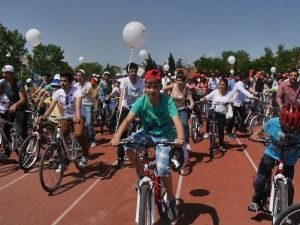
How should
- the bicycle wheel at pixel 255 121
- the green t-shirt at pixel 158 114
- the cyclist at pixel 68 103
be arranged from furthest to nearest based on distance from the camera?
the bicycle wheel at pixel 255 121, the cyclist at pixel 68 103, the green t-shirt at pixel 158 114

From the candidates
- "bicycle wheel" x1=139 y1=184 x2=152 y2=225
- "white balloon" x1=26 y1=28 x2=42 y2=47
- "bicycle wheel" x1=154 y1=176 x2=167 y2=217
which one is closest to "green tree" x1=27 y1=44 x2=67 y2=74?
"white balloon" x1=26 y1=28 x2=42 y2=47

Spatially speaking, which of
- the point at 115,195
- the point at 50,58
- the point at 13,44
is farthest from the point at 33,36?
the point at 50,58

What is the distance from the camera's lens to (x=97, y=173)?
7773 mm

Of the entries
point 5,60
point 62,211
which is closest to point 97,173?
point 62,211

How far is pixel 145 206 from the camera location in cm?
410

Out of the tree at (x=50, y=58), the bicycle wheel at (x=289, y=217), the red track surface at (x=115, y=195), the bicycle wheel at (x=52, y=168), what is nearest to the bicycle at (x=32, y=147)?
the red track surface at (x=115, y=195)

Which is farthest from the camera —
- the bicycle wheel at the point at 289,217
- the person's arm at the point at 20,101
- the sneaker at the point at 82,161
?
the person's arm at the point at 20,101

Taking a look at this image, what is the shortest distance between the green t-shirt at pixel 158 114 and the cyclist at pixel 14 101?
4483 mm

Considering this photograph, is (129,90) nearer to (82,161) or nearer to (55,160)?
(82,161)

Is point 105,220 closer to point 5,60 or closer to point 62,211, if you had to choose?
point 62,211

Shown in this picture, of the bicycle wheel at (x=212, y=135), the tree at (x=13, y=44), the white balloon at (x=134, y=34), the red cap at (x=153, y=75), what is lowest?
the bicycle wheel at (x=212, y=135)

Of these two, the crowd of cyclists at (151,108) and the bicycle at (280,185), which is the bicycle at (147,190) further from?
the bicycle at (280,185)

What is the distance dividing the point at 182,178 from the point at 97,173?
66.9 inches

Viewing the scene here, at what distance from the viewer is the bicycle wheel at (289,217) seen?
11.9 feet
